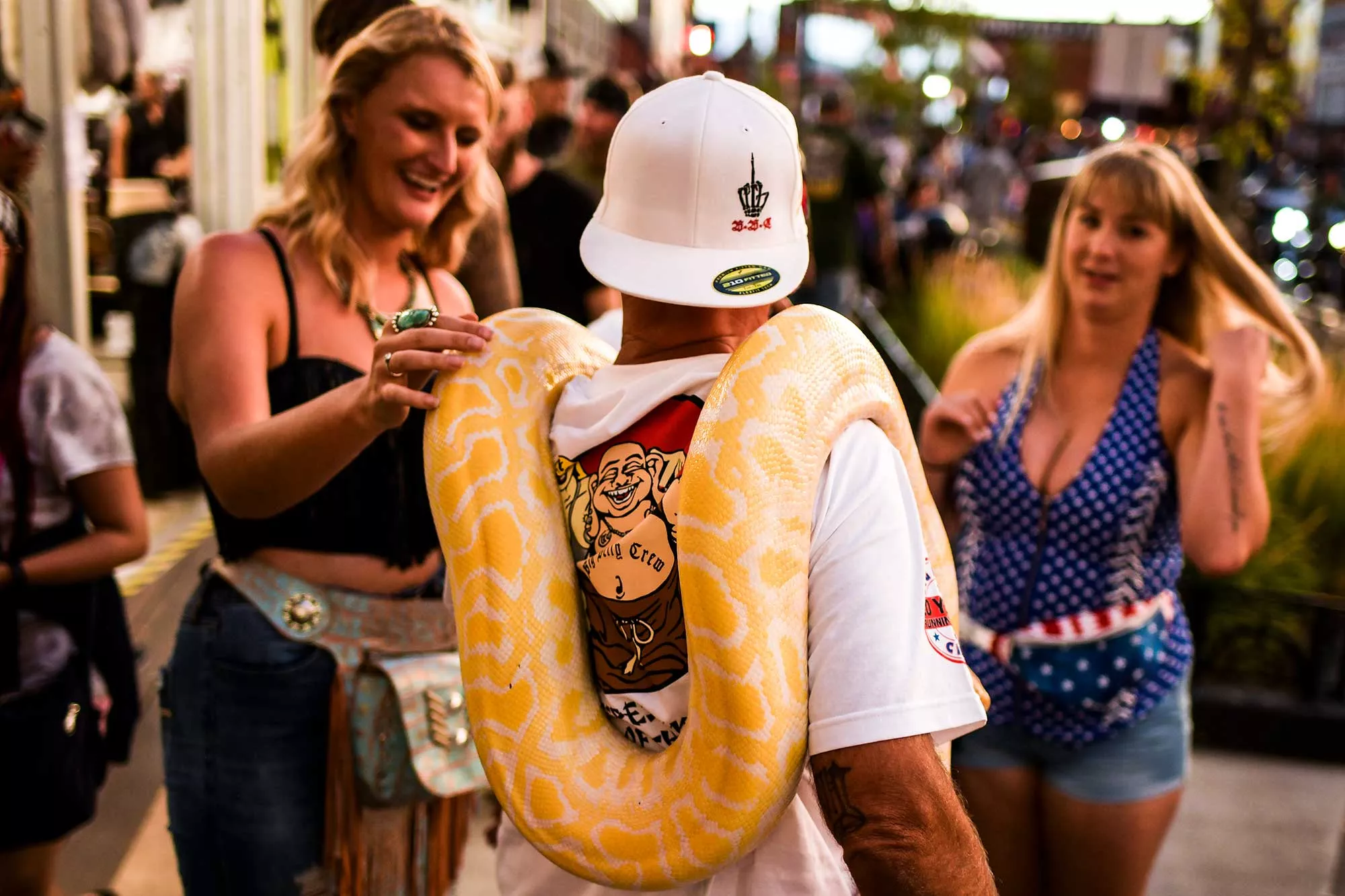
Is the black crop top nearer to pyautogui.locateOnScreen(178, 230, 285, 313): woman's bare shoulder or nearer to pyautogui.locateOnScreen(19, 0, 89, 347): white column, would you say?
pyautogui.locateOnScreen(178, 230, 285, 313): woman's bare shoulder

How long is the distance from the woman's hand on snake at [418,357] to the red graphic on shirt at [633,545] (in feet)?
0.84

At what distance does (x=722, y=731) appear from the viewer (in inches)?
63.2

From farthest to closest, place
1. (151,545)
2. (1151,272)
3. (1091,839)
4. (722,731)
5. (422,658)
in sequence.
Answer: (151,545) < (1151,272) < (1091,839) < (422,658) < (722,731)

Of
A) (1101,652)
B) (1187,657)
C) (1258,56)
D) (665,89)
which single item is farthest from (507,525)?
(1258,56)

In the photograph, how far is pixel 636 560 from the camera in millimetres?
1771

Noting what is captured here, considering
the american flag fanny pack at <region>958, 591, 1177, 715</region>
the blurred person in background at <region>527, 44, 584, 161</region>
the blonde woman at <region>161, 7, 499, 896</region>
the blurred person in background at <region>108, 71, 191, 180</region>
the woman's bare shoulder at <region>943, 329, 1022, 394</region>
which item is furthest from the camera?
the blurred person in background at <region>527, 44, 584, 161</region>

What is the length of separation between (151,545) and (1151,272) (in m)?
4.53

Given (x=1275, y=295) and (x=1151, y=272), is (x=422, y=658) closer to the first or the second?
(x=1151, y=272)

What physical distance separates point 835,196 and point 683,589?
27.2ft

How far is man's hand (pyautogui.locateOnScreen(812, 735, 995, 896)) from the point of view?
1546mm

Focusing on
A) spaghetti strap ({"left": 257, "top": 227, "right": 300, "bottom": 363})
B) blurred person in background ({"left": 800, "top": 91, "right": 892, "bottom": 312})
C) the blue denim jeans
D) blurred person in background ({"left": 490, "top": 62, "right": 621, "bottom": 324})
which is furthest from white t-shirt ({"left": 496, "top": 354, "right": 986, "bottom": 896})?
blurred person in background ({"left": 800, "top": 91, "right": 892, "bottom": 312})

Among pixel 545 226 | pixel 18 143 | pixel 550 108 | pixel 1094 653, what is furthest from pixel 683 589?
pixel 550 108

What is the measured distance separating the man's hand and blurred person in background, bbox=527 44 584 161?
6.42 m

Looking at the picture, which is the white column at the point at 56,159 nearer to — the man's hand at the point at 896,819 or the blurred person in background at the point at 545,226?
the blurred person in background at the point at 545,226
